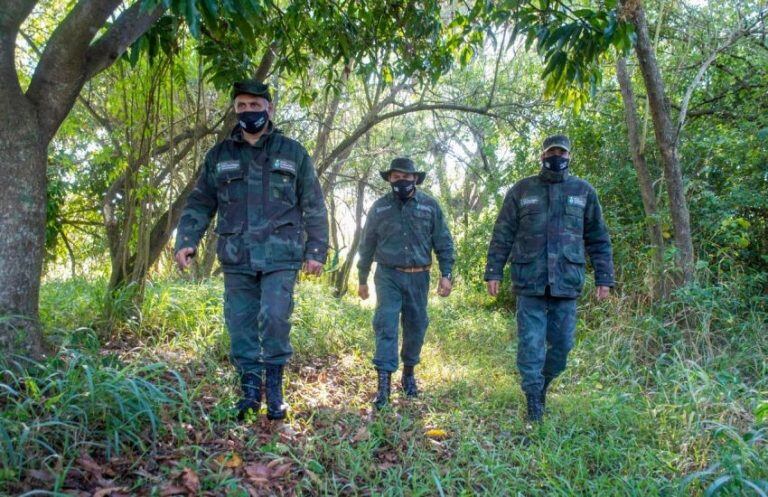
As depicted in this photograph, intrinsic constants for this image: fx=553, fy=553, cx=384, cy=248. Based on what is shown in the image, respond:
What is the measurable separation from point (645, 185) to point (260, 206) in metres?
4.40

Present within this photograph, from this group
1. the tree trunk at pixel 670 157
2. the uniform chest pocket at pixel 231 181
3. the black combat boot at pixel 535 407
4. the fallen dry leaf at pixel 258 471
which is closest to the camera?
the fallen dry leaf at pixel 258 471

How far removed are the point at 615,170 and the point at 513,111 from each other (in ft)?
5.30

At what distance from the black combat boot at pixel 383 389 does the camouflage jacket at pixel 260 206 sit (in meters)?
1.18

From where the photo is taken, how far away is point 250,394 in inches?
137

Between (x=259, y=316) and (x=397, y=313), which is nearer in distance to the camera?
(x=259, y=316)

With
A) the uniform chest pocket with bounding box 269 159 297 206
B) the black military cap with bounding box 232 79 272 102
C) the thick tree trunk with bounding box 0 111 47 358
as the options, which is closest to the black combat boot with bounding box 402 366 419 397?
the uniform chest pocket with bounding box 269 159 297 206

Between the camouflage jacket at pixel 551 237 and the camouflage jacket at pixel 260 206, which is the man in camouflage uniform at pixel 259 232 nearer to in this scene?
the camouflage jacket at pixel 260 206

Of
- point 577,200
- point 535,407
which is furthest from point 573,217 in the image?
point 535,407

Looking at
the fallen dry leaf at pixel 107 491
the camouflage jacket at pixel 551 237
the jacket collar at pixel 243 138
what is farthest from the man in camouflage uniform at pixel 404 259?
the fallen dry leaf at pixel 107 491

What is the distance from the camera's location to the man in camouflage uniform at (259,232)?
3.46 metres

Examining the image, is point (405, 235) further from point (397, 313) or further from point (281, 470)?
point (281, 470)

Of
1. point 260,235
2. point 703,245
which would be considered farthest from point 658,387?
point 260,235

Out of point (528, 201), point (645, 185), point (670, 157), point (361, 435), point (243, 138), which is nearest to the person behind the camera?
point (361, 435)

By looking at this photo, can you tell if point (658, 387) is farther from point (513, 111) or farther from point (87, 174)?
point (87, 174)
